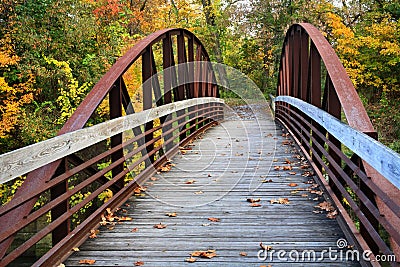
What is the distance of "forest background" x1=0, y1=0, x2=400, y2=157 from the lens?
1454cm

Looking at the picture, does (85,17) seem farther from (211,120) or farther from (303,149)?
(303,149)

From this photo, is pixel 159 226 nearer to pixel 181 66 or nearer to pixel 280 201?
pixel 280 201

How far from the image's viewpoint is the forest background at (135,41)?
1454 centimetres

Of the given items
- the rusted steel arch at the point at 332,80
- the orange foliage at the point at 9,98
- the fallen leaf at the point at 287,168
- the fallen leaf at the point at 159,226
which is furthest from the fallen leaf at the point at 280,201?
the orange foliage at the point at 9,98

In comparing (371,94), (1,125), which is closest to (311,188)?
(1,125)

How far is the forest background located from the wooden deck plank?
28.0 feet

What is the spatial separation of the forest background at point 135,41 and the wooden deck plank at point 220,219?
8.53 meters

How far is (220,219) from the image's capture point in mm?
4762

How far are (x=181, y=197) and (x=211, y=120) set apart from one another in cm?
968

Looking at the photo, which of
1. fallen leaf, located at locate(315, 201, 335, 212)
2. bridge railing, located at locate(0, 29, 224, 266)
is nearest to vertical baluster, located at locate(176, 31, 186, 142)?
bridge railing, located at locate(0, 29, 224, 266)

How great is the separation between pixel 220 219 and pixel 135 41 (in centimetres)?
1487

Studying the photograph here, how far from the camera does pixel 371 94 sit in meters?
22.2

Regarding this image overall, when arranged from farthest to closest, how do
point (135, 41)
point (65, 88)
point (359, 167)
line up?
point (135, 41) < point (65, 88) < point (359, 167)

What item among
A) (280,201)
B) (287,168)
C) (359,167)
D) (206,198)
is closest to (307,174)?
(287,168)
